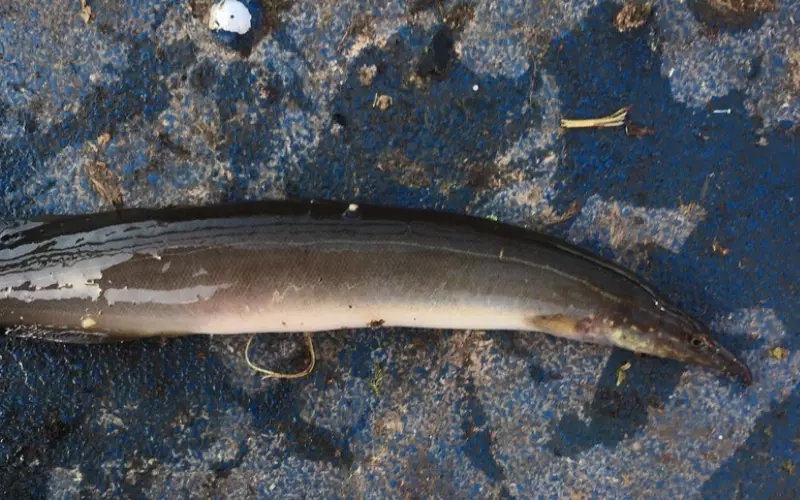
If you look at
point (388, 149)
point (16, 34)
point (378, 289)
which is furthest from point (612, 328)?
point (16, 34)

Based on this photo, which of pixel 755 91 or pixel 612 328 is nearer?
pixel 612 328

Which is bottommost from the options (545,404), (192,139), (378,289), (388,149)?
(545,404)

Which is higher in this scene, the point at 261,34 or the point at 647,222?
the point at 261,34

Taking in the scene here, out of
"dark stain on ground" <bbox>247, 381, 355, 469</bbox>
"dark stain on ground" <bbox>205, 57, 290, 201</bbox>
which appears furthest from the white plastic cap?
"dark stain on ground" <bbox>247, 381, 355, 469</bbox>

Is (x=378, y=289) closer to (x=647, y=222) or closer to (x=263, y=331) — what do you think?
(x=263, y=331)

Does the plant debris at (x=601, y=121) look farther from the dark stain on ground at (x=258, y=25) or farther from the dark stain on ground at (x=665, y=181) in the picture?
the dark stain on ground at (x=258, y=25)

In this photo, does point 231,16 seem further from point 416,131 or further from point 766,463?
point 766,463

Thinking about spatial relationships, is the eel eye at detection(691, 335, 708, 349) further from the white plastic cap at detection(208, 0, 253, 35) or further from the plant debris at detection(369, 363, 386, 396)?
the white plastic cap at detection(208, 0, 253, 35)
